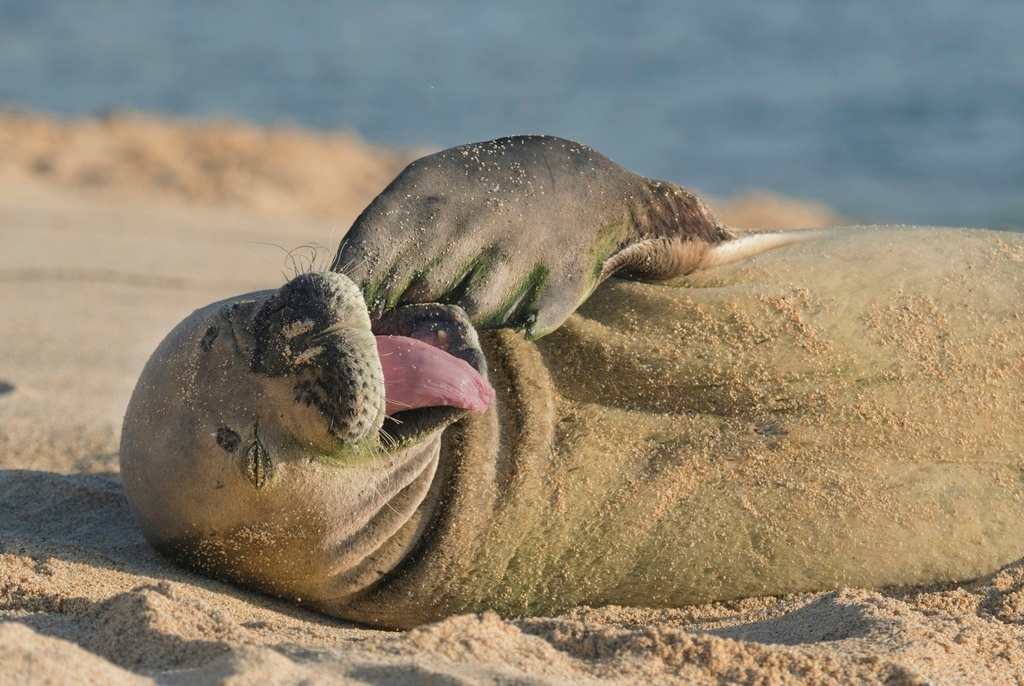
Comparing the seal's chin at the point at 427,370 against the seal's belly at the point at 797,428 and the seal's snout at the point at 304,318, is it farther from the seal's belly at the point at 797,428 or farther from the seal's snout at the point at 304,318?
the seal's belly at the point at 797,428

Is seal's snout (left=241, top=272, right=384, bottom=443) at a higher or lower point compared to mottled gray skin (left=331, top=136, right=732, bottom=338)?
lower

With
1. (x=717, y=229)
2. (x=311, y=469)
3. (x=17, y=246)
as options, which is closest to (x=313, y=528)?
(x=311, y=469)

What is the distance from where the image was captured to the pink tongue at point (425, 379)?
2562 mm

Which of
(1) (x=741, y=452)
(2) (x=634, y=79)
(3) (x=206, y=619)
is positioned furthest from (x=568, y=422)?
(2) (x=634, y=79)

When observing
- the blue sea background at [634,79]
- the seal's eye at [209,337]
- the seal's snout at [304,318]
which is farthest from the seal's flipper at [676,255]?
the blue sea background at [634,79]

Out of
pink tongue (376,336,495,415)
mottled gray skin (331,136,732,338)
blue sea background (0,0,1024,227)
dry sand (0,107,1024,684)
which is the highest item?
blue sea background (0,0,1024,227)

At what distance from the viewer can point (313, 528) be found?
272 centimetres

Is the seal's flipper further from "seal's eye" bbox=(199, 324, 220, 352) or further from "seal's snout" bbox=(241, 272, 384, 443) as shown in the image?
"seal's eye" bbox=(199, 324, 220, 352)

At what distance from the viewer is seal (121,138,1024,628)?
2.60 meters

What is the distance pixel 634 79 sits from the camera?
19.2m

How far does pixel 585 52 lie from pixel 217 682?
1984cm

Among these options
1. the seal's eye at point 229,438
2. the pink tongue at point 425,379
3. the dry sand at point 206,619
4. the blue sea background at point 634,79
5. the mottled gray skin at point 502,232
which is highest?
the blue sea background at point 634,79

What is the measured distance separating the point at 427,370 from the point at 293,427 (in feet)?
0.96

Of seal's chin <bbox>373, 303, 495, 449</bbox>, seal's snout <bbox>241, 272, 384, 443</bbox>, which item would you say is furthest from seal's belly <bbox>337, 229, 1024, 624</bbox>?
seal's snout <bbox>241, 272, 384, 443</bbox>
